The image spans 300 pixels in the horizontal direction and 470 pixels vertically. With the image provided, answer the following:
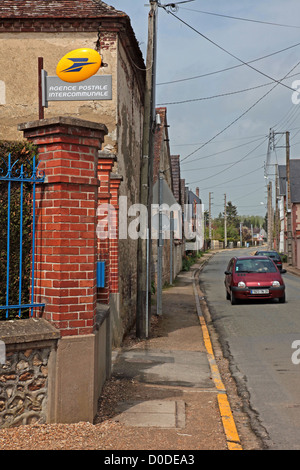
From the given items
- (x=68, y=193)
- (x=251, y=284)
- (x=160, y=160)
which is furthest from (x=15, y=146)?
(x=160, y=160)

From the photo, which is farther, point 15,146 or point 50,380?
point 15,146

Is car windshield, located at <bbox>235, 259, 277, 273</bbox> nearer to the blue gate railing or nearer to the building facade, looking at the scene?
the building facade

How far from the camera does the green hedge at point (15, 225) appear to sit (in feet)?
16.3

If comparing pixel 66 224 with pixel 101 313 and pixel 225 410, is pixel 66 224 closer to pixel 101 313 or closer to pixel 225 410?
pixel 101 313

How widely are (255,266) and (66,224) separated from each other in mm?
12125

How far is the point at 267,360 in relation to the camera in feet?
27.4

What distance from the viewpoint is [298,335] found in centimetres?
1036

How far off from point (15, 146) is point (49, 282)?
4.77 feet

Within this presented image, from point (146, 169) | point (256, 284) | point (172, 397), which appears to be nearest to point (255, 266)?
point (256, 284)

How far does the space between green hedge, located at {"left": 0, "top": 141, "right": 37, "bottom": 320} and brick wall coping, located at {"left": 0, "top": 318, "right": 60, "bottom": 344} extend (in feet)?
0.71

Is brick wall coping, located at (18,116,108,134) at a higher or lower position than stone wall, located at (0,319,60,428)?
higher

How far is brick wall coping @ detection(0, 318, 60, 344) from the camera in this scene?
455cm

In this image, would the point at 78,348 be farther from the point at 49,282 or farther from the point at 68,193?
the point at 68,193

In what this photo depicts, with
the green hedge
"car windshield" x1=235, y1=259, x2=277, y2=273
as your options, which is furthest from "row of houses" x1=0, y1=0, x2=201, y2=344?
"car windshield" x1=235, y1=259, x2=277, y2=273
